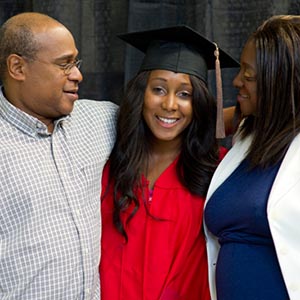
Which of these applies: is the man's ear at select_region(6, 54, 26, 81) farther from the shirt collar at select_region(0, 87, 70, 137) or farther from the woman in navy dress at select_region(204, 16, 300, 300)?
the woman in navy dress at select_region(204, 16, 300, 300)

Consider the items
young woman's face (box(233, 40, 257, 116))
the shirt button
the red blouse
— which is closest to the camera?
the shirt button

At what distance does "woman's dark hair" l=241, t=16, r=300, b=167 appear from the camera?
1098mm

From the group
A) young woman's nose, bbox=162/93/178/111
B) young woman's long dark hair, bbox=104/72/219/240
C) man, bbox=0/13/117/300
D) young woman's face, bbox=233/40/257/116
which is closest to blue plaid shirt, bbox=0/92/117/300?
man, bbox=0/13/117/300

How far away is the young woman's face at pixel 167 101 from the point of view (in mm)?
1321

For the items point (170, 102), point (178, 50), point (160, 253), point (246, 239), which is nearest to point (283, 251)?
point (246, 239)

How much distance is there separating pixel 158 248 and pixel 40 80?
467 mm

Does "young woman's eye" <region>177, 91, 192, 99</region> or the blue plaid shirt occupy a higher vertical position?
"young woman's eye" <region>177, 91, 192, 99</region>

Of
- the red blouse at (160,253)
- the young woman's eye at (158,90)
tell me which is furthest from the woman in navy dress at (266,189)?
the young woman's eye at (158,90)

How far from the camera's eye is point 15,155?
1126mm

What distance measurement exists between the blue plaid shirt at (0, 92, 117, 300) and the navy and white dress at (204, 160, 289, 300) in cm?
29

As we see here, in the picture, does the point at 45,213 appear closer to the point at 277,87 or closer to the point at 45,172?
the point at 45,172

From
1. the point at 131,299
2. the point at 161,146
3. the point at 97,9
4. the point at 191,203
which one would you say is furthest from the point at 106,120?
the point at 97,9

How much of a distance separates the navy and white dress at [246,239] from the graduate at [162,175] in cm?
12

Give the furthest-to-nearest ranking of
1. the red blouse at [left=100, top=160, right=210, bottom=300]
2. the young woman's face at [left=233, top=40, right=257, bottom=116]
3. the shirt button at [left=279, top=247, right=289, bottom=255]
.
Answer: the red blouse at [left=100, top=160, right=210, bottom=300]
the young woman's face at [left=233, top=40, right=257, bottom=116]
the shirt button at [left=279, top=247, right=289, bottom=255]
